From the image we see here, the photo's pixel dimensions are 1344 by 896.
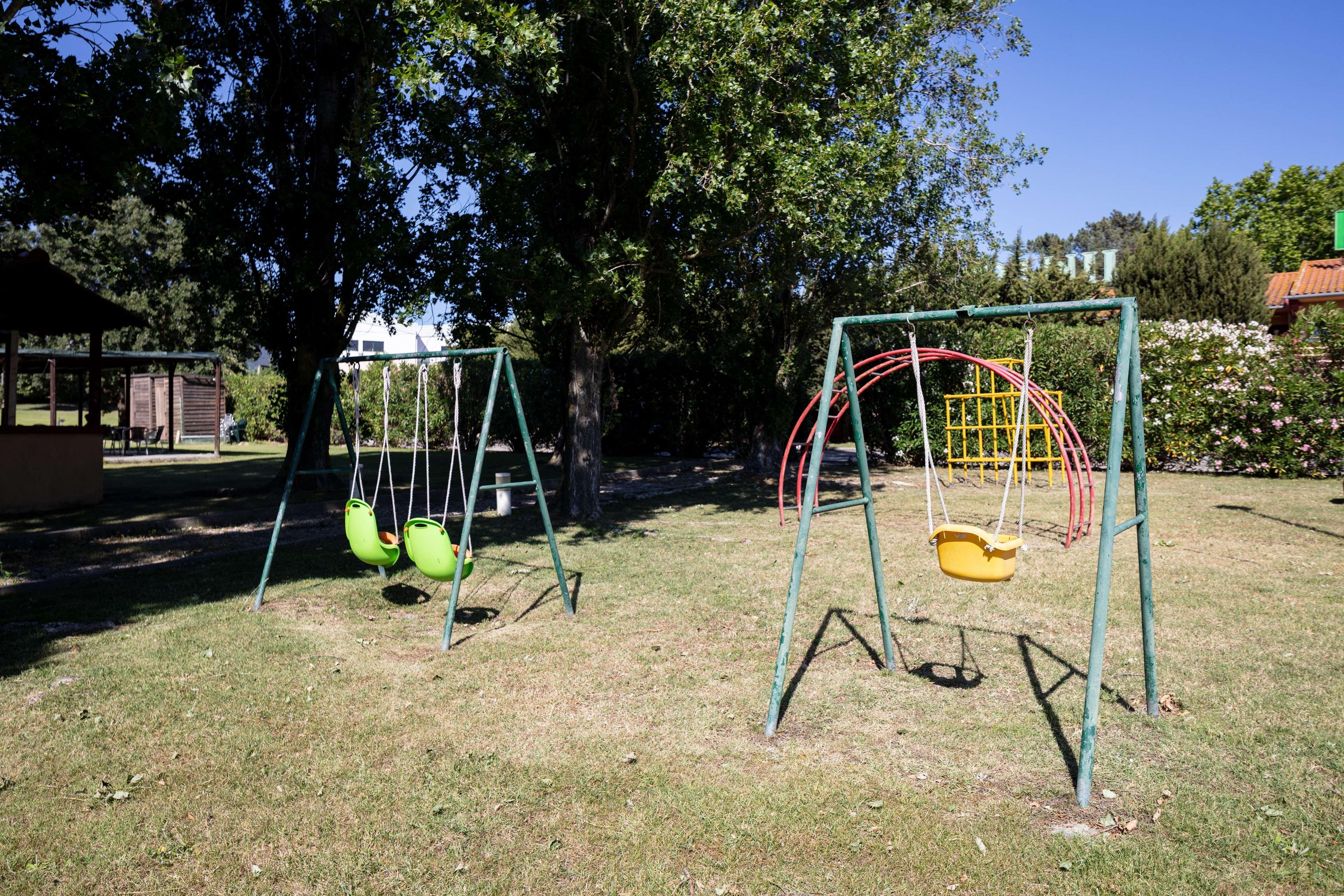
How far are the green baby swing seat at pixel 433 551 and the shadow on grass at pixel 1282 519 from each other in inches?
366

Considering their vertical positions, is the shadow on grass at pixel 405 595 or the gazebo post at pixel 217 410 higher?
the gazebo post at pixel 217 410

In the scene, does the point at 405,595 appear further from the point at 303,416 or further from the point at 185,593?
the point at 303,416

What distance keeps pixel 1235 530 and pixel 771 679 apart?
7.61 meters

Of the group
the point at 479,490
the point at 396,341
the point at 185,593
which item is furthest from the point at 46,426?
the point at 396,341

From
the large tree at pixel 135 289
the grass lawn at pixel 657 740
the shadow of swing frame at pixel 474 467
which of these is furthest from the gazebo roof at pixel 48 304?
the shadow of swing frame at pixel 474 467

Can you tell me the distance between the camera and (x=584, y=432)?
11.2 m

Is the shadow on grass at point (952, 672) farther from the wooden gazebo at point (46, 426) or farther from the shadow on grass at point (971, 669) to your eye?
the wooden gazebo at point (46, 426)

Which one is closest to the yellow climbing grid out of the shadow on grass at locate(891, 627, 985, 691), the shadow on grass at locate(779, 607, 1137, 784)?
the shadow on grass at locate(779, 607, 1137, 784)

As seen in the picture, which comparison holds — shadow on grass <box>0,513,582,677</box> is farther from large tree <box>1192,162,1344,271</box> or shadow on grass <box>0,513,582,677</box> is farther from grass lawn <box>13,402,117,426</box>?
large tree <box>1192,162,1344,271</box>

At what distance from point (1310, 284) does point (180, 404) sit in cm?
3890

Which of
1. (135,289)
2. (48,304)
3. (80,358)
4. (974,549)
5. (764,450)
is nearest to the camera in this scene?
(974,549)

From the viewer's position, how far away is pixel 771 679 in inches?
204

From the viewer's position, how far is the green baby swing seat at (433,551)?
5.76m

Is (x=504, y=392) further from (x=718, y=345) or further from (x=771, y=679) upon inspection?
(x=771, y=679)
